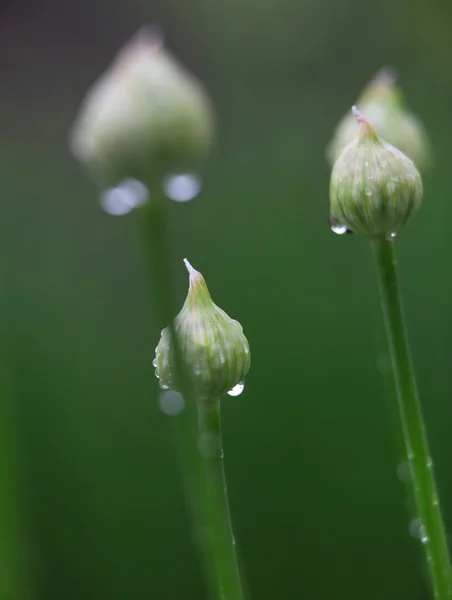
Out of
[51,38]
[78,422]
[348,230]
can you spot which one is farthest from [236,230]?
[348,230]

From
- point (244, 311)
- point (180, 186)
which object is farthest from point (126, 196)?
point (244, 311)

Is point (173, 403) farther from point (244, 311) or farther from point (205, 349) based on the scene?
point (244, 311)

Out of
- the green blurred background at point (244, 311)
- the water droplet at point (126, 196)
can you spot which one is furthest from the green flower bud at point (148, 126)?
the green blurred background at point (244, 311)

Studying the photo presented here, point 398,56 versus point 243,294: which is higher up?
point 398,56

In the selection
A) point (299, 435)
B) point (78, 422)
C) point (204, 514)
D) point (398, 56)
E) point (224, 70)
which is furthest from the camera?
point (224, 70)

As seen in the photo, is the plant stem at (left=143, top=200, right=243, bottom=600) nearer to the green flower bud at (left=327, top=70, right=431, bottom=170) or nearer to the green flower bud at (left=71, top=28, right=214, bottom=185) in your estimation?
the green flower bud at (left=71, top=28, right=214, bottom=185)

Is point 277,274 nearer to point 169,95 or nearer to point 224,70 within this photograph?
point 224,70
